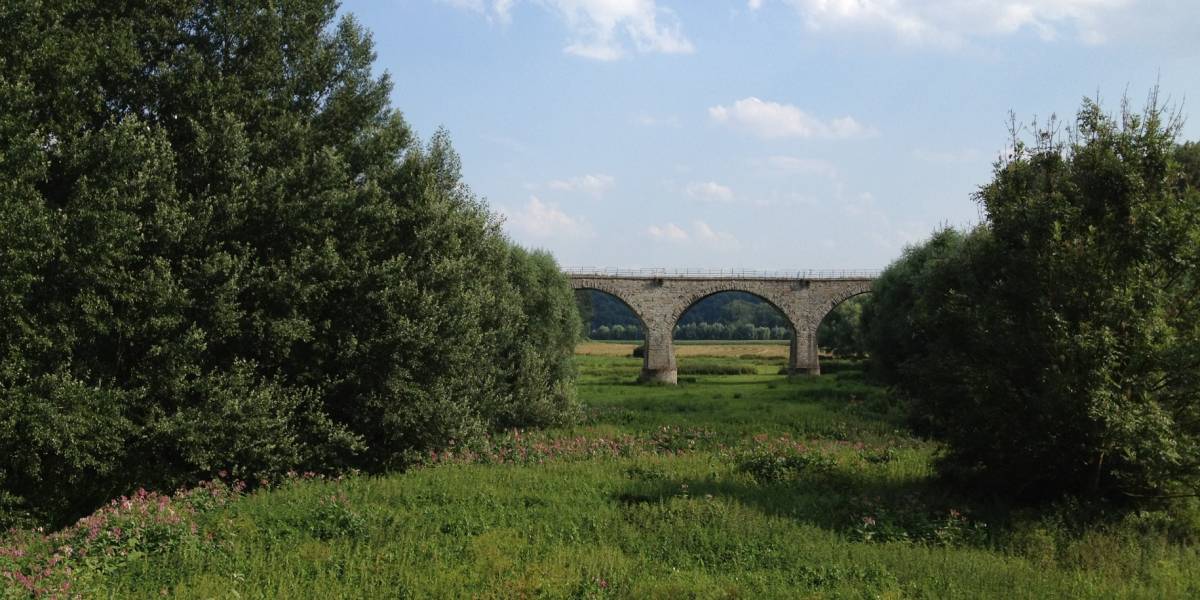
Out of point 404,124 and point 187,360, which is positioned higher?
point 404,124

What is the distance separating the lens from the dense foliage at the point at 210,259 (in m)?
12.7

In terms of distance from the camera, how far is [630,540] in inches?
414

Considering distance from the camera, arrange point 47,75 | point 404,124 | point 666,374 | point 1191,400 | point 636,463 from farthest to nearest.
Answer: point 666,374
point 404,124
point 636,463
point 47,75
point 1191,400

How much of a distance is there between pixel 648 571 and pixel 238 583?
187 inches

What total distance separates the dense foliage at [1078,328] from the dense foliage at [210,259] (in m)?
10.4

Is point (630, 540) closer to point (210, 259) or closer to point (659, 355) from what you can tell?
point (210, 259)

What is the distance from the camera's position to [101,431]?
13.0 meters

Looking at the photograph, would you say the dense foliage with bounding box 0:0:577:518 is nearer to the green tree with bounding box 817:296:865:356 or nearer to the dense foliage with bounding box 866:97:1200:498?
the dense foliage with bounding box 866:97:1200:498

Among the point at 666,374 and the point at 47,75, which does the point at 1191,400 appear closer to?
the point at 47,75

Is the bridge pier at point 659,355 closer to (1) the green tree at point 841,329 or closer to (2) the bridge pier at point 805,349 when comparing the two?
(2) the bridge pier at point 805,349

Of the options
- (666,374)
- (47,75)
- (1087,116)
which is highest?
(47,75)

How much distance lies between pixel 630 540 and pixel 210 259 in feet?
31.1

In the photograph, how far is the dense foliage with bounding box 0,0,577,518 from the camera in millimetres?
12742

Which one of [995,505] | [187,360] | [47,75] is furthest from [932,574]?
[47,75]
